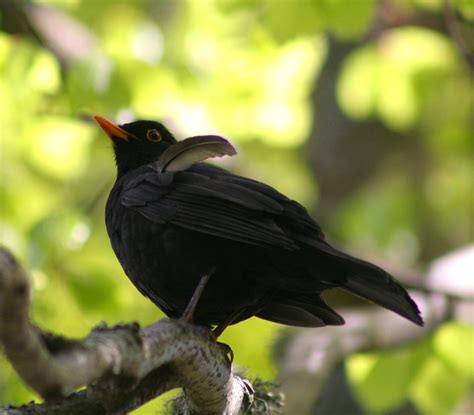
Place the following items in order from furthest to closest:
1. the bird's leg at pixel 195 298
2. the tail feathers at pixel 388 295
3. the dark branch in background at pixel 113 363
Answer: the bird's leg at pixel 195 298 → the tail feathers at pixel 388 295 → the dark branch in background at pixel 113 363

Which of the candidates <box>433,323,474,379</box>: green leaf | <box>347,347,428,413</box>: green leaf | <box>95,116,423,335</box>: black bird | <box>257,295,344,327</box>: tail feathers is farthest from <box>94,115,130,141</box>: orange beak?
<box>433,323,474,379</box>: green leaf

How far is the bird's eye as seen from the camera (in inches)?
191

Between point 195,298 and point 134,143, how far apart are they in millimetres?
1347

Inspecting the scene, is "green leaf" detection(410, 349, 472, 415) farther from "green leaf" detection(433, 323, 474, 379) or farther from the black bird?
the black bird

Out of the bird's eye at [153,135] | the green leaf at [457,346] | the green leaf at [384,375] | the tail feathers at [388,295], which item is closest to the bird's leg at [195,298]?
the tail feathers at [388,295]

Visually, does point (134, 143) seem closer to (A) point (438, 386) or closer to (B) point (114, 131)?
(B) point (114, 131)

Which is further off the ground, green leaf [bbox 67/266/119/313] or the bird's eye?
the bird's eye

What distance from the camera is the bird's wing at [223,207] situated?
3633 mm

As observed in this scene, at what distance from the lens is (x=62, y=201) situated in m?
10.3

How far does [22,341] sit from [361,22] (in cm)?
429

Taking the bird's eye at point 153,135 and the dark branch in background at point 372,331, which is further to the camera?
the dark branch in background at point 372,331

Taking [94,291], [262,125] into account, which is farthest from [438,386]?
[262,125]

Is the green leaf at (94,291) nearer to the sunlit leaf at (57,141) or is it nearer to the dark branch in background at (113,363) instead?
the sunlit leaf at (57,141)

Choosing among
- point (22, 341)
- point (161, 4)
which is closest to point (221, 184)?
point (22, 341)
